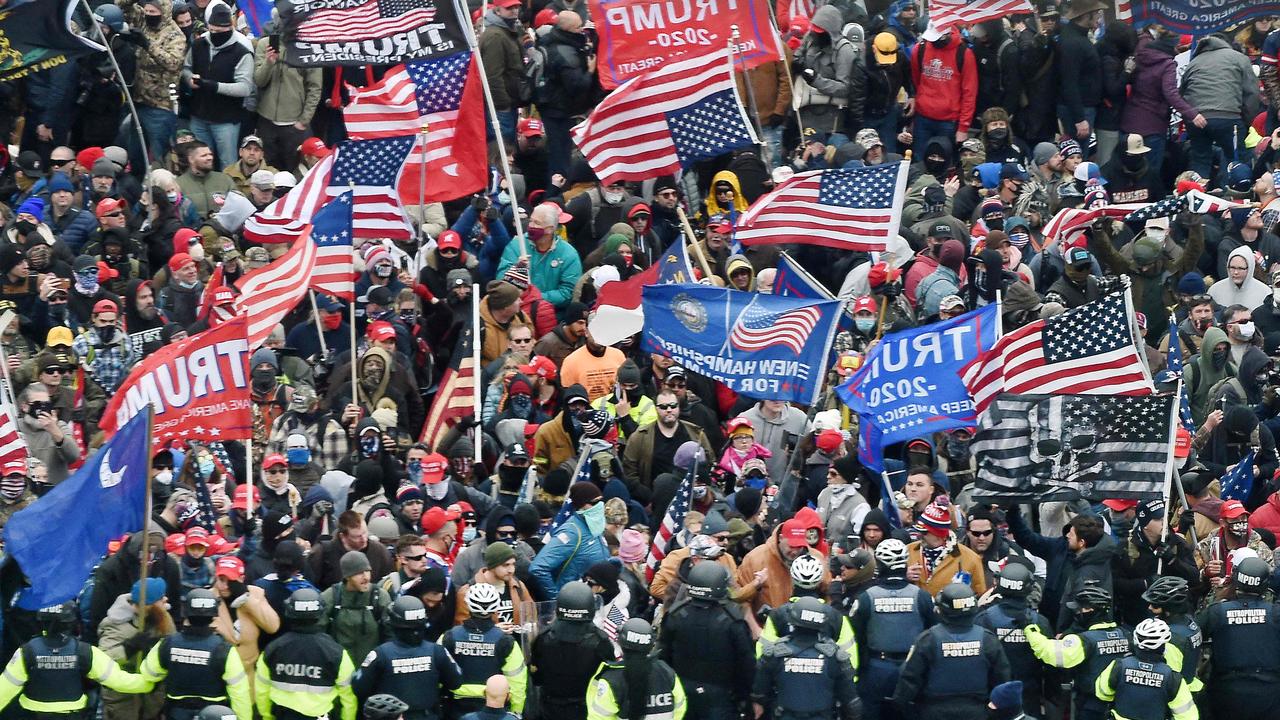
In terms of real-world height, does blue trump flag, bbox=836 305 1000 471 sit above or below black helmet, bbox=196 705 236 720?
below

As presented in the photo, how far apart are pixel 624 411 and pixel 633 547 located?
249 cm

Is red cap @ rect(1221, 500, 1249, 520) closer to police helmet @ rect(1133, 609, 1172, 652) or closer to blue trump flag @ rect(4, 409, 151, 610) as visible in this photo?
police helmet @ rect(1133, 609, 1172, 652)

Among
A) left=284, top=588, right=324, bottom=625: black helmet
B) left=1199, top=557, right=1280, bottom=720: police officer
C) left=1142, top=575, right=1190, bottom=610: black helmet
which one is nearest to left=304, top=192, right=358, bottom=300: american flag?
left=284, top=588, right=324, bottom=625: black helmet

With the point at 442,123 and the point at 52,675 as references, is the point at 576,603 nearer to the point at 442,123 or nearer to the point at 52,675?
the point at 52,675

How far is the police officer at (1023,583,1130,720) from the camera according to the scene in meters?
20.7

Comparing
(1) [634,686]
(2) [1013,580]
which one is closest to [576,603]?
(1) [634,686]

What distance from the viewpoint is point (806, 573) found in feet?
66.4

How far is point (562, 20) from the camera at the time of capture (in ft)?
96.8

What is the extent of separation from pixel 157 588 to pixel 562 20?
10634 mm

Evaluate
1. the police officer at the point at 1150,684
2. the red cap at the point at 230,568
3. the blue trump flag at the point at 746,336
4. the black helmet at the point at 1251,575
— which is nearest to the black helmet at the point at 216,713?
the red cap at the point at 230,568

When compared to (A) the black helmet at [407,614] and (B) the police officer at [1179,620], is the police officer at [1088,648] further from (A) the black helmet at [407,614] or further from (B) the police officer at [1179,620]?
(A) the black helmet at [407,614]

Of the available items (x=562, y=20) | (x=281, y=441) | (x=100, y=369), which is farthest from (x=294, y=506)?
(x=562, y=20)

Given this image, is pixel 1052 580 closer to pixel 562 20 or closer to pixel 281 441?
pixel 281 441

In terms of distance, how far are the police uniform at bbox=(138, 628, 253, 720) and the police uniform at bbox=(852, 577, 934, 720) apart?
4085mm
